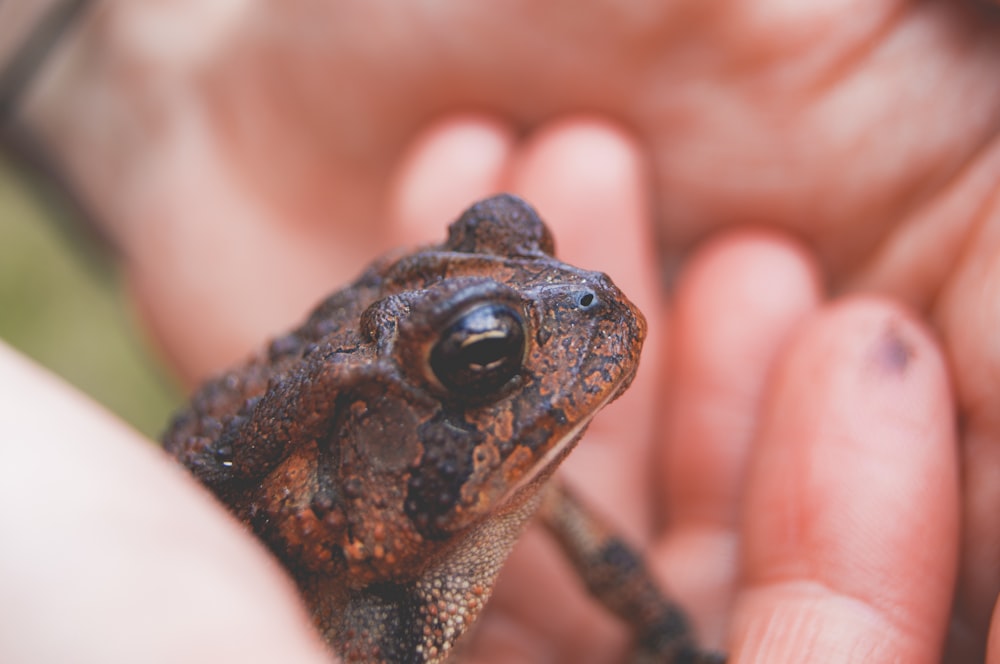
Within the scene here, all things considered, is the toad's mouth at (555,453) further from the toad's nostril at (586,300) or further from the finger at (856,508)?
the finger at (856,508)

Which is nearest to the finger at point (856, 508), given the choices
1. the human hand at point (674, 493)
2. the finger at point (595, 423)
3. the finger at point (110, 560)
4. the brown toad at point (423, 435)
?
the human hand at point (674, 493)

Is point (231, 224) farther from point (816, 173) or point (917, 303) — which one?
point (917, 303)

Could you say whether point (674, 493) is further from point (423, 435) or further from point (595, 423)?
point (423, 435)

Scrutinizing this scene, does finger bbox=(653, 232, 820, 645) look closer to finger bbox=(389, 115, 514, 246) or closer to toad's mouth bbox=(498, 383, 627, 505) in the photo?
finger bbox=(389, 115, 514, 246)

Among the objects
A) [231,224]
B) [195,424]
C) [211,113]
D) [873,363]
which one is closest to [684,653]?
[873,363]

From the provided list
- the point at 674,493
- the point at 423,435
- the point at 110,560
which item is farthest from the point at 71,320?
the point at 110,560

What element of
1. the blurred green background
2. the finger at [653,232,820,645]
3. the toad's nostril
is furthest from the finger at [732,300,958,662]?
the blurred green background
